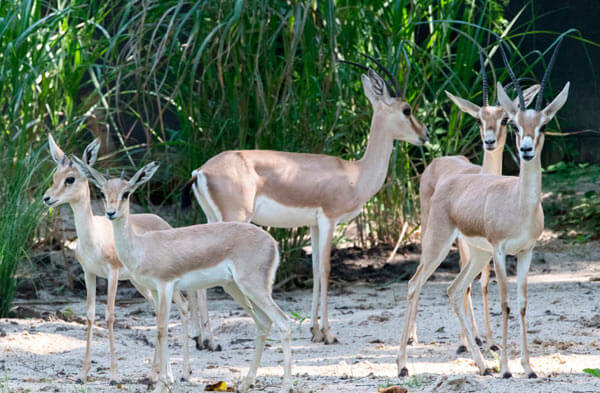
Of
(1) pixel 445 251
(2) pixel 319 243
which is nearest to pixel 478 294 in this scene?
(2) pixel 319 243

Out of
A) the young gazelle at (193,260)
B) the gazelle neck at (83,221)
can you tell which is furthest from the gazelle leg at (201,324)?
the young gazelle at (193,260)

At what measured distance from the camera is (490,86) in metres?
7.56

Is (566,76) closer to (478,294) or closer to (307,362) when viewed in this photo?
(478,294)

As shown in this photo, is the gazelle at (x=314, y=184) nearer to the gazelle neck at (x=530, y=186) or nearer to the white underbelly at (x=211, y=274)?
the white underbelly at (x=211, y=274)

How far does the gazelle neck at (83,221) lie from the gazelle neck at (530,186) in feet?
7.55

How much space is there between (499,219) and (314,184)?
2.02m

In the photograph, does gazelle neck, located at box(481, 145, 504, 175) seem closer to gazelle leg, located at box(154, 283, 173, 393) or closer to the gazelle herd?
the gazelle herd

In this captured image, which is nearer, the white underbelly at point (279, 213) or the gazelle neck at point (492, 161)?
the gazelle neck at point (492, 161)

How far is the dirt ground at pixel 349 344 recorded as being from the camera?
14.2 ft

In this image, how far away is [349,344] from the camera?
5656mm

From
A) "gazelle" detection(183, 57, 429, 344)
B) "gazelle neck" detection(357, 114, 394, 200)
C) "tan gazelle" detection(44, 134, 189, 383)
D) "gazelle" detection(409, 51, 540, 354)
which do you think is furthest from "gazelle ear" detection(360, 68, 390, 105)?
"tan gazelle" detection(44, 134, 189, 383)

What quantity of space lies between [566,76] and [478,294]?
11.0ft

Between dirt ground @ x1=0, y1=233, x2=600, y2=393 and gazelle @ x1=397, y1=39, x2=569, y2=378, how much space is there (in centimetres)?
32

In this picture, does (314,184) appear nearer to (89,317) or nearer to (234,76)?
(234,76)
